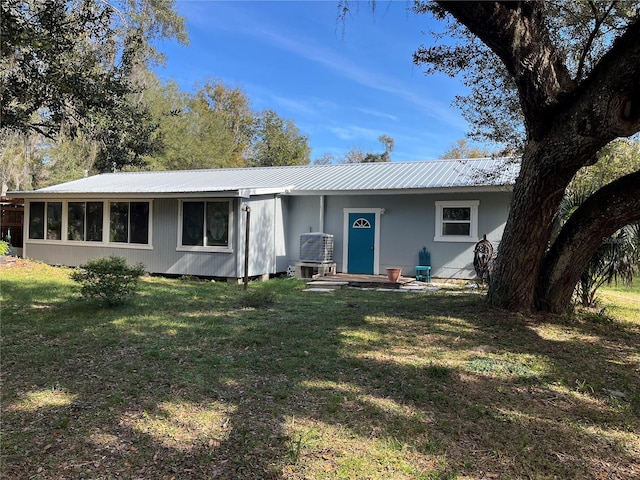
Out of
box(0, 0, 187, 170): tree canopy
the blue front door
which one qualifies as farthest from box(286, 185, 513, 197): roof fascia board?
box(0, 0, 187, 170): tree canopy

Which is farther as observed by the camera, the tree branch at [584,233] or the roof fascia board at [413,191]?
the roof fascia board at [413,191]

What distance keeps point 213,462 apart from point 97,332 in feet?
11.8

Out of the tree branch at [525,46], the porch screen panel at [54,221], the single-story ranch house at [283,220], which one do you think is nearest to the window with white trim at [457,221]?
the single-story ranch house at [283,220]

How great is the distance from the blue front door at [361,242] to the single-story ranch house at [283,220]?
0.10 feet

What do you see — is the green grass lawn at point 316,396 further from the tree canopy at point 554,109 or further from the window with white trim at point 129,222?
the window with white trim at point 129,222

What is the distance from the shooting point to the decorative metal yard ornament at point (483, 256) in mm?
10648

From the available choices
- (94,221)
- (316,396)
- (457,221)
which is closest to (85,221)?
(94,221)

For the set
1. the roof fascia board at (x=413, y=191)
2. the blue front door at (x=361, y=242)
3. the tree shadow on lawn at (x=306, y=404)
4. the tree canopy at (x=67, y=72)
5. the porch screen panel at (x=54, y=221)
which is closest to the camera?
the tree shadow on lawn at (x=306, y=404)

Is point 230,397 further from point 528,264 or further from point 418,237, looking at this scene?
point 418,237

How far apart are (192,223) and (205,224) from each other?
0.47m

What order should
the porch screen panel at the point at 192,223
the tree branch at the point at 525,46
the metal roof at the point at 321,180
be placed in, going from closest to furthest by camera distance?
the tree branch at the point at 525,46
the metal roof at the point at 321,180
the porch screen panel at the point at 192,223

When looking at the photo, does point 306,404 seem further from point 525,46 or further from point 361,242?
point 361,242

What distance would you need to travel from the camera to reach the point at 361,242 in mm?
12711

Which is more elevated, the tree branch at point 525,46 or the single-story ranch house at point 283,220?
the tree branch at point 525,46
